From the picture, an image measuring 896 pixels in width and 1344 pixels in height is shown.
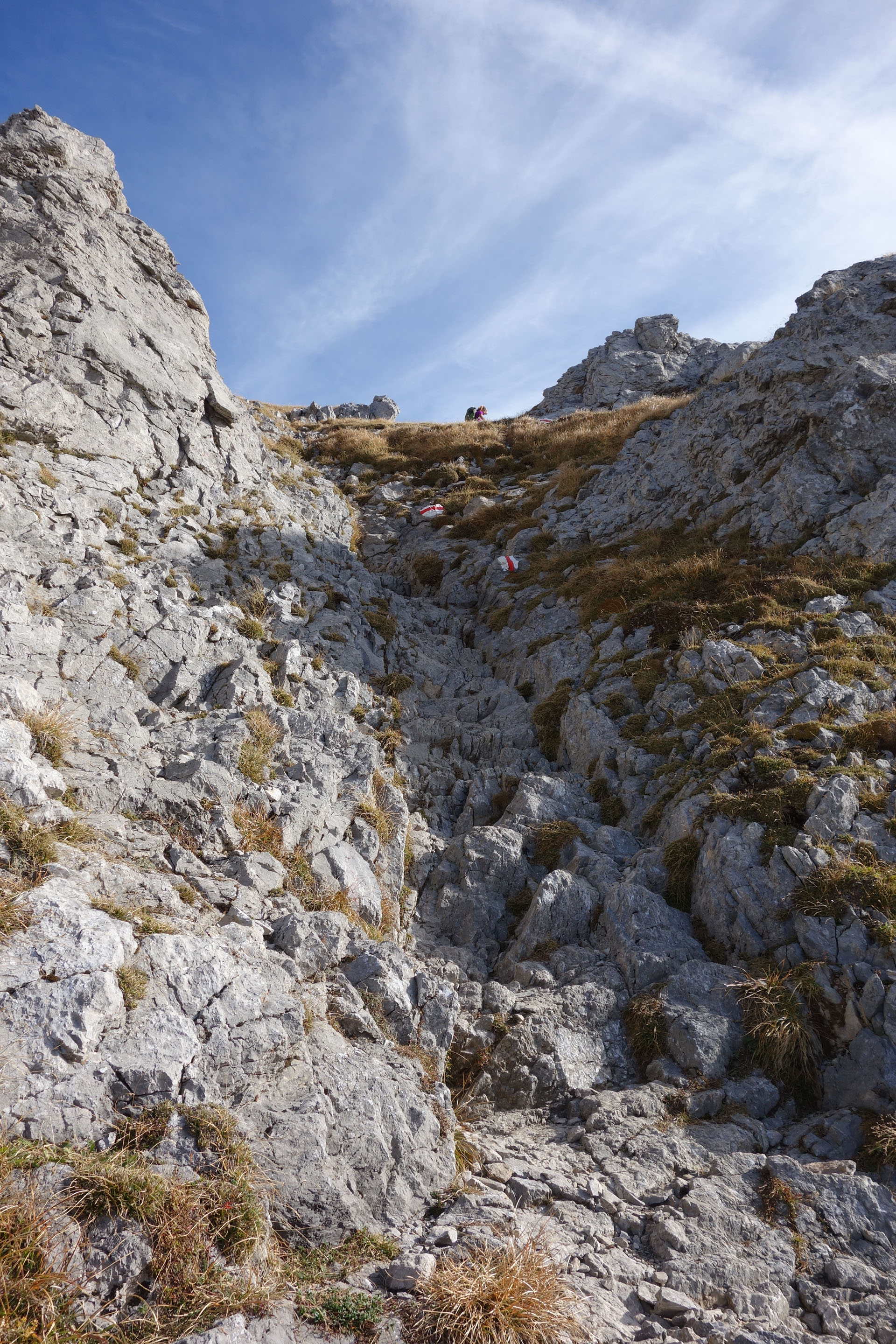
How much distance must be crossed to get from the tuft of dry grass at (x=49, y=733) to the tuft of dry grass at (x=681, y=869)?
33.0ft

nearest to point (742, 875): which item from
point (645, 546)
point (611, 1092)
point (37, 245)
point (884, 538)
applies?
point (611, 1092)

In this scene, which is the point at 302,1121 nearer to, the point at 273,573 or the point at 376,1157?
the point at 376,1157

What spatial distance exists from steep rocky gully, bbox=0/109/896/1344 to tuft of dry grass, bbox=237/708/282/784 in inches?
3.9

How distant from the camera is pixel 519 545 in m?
25.8

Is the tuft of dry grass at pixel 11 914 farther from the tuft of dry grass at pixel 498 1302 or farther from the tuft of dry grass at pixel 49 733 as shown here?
the tuft of dry grass at pixel 498 1302

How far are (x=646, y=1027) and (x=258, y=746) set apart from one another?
7.87 m

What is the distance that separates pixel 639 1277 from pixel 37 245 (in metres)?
24.9

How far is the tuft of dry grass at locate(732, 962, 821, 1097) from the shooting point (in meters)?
9.09

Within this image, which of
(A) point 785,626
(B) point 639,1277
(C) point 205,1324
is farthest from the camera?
(A) point 785,626

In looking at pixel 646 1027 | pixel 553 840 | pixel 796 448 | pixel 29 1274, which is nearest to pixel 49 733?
pixel 29 1274

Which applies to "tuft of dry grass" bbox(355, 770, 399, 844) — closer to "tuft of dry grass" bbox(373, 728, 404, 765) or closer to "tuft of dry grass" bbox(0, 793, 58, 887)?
"tuft of dry grass" bbox(373, 728, 404, 765)

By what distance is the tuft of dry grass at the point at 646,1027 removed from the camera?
32.0 feet

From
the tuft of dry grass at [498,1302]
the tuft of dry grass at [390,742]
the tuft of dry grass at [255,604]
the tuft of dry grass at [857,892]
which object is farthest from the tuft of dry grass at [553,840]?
the tuft of dry grass at [255,604]

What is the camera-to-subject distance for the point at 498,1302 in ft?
19.3
